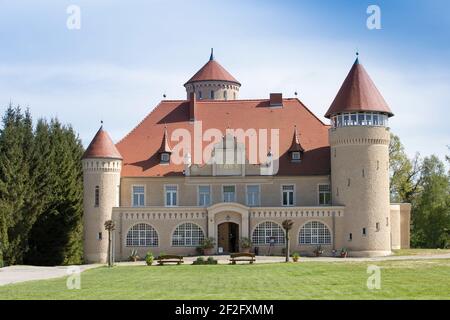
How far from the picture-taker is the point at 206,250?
55.3 m

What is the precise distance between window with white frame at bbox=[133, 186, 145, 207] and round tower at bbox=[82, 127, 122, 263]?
200 cm

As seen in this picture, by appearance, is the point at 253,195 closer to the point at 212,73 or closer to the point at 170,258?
the point at 170,258

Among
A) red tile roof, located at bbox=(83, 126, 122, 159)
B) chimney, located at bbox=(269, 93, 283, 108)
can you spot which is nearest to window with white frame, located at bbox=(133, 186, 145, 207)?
red tile roof, located at bbox=(83, 126, 122, 159)

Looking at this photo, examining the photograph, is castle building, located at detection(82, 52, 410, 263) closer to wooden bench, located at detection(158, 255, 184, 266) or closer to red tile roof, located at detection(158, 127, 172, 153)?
red tile roof, located at detection(158, 127, 172, 153)

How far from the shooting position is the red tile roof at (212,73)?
71.5m

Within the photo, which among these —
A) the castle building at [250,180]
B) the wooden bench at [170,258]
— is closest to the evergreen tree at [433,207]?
the castle building at [250,180]

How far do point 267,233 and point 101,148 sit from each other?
42.8ft

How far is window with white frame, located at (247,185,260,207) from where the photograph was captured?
2318 inches

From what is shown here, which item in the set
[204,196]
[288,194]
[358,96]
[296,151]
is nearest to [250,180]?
[288,194]

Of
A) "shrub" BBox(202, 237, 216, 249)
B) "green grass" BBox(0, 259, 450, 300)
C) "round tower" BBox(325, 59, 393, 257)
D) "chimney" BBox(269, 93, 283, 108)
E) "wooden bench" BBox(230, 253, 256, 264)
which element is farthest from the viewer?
"chimney" BBox(269, 93, 283, 108)

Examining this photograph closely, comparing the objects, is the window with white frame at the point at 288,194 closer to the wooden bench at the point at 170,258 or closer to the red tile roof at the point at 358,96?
the red tile roof at the point at 358,96

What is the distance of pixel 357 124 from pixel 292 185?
6.74 meters

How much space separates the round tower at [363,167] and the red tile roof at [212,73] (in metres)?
18.0
